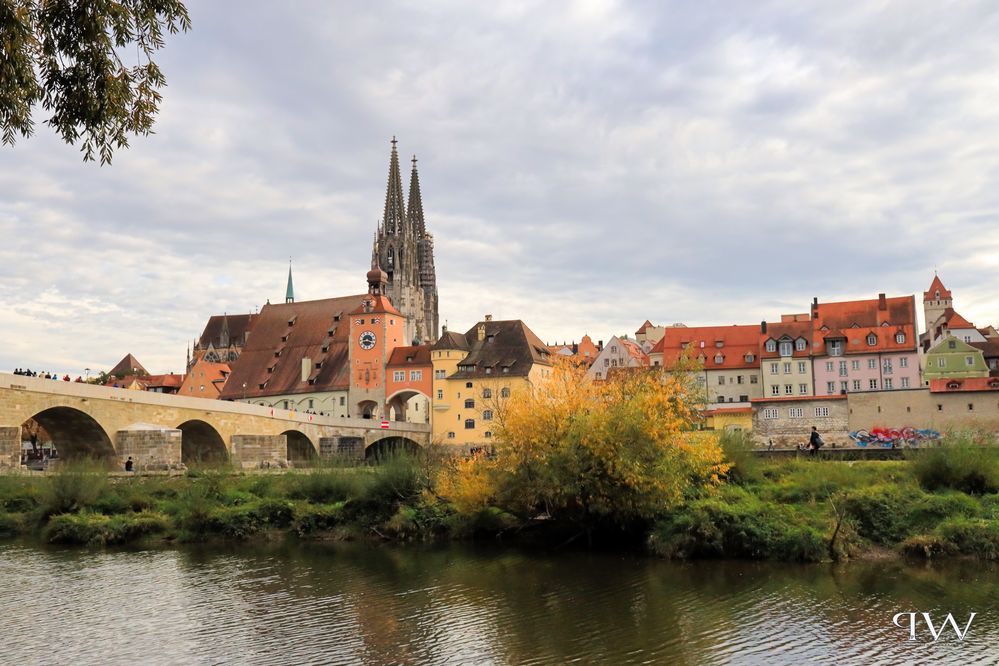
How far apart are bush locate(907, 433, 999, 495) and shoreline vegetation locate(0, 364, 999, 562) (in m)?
0.04

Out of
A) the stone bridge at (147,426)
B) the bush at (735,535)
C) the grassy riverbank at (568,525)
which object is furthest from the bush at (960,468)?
the stone bridge at (147,426)

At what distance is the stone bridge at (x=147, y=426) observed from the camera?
4047cm

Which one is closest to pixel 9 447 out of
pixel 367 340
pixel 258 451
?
pixel 258 451

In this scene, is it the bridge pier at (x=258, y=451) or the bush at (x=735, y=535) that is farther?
the bridge pier at (x=258, y=451)

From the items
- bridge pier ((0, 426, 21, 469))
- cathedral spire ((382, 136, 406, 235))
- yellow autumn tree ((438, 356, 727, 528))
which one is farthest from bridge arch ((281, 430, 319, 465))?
cathedral spire ((382, 136, 406, 235))

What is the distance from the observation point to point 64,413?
44.1m

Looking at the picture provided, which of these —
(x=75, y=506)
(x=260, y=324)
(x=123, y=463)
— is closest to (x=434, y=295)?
(x=260, y=324)

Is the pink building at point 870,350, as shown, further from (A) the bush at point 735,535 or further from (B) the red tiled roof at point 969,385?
(A) the bush at point 735,535

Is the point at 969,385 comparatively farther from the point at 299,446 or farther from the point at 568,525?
the point at 299,446

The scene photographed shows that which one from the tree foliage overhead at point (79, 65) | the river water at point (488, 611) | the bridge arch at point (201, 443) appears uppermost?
the tree foliage overhead at point (79, 65)

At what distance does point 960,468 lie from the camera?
28.1 meters

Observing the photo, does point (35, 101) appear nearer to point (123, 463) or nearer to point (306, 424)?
point (123, 463)

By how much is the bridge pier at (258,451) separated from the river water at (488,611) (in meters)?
25.5

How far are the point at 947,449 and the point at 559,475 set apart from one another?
12.1 meters
